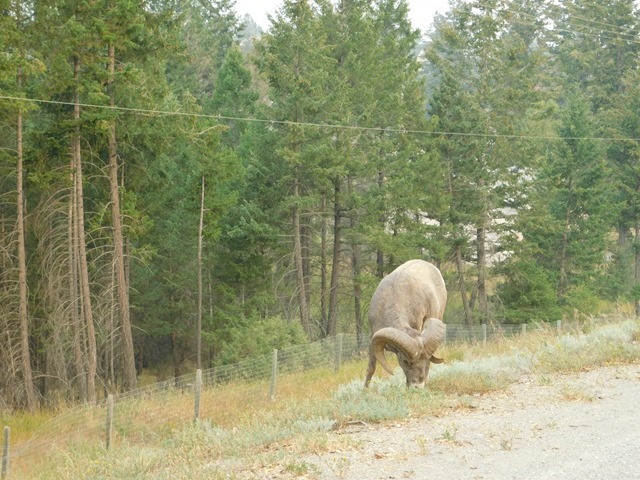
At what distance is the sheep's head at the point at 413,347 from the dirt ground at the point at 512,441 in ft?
4.07

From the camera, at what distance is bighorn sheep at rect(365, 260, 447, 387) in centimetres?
1474

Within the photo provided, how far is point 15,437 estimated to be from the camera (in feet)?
69.7

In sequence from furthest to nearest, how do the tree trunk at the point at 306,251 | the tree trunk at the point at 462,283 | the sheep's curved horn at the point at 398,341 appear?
the tree trunk at the point at 462,283 < the tree trunk at the point at 306,251 < the sheep's curved horn at the point at 398,341

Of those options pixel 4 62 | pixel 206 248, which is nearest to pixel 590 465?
pixel 4 62

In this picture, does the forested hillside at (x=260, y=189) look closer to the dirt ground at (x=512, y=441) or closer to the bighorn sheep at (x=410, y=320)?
the bighorn sheep at (x=410, y=320)

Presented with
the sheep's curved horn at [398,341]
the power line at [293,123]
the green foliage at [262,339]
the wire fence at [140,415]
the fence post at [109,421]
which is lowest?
the green foliage at [262,339]

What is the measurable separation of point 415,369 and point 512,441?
3.83 m

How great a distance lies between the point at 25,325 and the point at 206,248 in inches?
510

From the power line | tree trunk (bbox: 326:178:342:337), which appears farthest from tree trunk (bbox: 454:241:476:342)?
tree trunk (bbox: 326:178:342:337)

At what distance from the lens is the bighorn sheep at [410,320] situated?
14742 mm

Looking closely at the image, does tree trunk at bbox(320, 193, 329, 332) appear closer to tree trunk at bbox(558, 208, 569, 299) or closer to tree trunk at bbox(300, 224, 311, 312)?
tree trunk at bbox(300, 224, 311, 312)

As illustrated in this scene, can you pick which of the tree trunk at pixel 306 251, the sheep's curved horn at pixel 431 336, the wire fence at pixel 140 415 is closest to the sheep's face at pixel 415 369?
the sheep's curved horn at pixel 431 336

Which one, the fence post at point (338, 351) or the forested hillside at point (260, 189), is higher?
the forested hillside at point (260, 189)

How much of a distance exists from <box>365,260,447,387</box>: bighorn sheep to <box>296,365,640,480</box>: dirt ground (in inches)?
51.4
